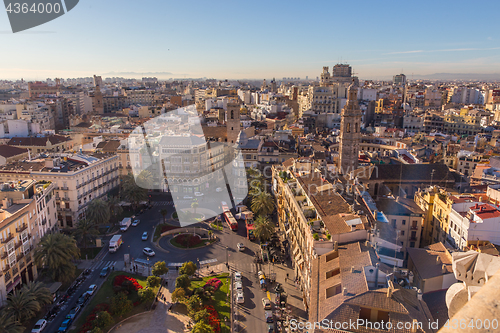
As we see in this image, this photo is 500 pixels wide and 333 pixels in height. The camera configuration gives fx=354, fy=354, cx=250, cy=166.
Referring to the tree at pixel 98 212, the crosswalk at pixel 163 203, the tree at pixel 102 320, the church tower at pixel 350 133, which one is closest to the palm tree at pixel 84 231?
the tree at pixel 98 212

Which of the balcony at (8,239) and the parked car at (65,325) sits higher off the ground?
the balcony at (8,239)

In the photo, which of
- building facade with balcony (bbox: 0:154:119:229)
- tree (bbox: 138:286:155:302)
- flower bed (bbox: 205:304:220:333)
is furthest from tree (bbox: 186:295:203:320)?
building facade with balcony (bbox: 0:154:119:229)

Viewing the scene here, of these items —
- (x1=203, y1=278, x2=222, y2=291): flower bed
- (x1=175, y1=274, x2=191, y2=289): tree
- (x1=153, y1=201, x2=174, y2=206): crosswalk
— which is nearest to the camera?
(x1=175, y1=274, x2=191, y2=289): tree

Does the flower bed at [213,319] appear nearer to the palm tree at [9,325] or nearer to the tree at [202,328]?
the tree at [202,328]

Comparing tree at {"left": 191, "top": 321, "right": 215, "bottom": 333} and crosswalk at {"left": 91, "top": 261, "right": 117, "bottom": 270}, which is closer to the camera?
tree at {"left": 191, "top": 321, "right": 215, "bottom": 333}

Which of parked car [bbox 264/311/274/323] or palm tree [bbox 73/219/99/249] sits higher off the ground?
palm tree [bbox 73/219/99/249]

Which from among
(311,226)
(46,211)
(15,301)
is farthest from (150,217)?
(311,226)

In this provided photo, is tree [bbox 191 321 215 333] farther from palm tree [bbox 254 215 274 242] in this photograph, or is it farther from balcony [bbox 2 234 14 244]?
balcony [bbox 2 234 14 244]
